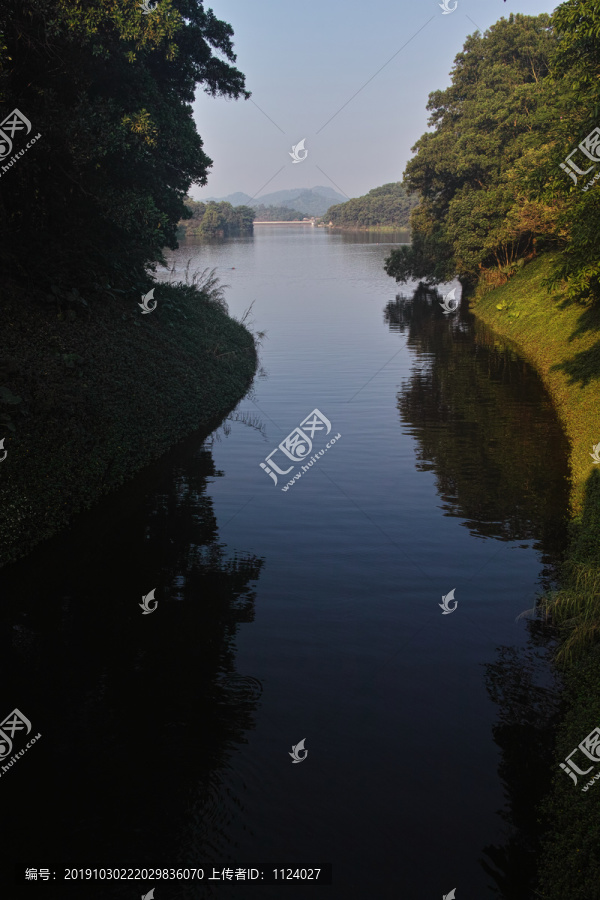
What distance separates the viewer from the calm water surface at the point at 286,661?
7184mm

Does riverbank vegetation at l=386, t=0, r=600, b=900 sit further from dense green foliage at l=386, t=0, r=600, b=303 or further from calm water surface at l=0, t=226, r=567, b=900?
calm water surface at l=0, t=226, r=567, b=900

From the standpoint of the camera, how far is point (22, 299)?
19.2m

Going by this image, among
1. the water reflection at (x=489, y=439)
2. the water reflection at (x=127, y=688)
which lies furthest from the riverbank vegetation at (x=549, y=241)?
the water reflection at (x=127, y=688)

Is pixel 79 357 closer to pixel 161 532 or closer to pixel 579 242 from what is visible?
pixel 161 532

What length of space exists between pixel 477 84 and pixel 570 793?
58.4 metres

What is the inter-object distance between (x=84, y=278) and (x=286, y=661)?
16388 mm

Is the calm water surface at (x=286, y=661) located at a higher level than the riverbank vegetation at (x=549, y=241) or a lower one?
lower

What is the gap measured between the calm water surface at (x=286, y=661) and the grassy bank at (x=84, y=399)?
0.84m

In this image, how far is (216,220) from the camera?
167375mm

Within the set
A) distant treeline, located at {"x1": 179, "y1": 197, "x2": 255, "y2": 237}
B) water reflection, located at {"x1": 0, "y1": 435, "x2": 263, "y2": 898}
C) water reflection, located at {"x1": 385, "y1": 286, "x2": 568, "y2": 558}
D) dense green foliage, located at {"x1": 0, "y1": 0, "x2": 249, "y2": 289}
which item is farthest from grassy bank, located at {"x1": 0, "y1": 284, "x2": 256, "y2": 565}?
distant treeline, located at {"x1": 179, "y1": 197, "x2": 255, "y2": 237}

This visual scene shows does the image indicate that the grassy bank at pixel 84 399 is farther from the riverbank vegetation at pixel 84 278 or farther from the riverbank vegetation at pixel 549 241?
the riverbank vegetation at pixel 549 241

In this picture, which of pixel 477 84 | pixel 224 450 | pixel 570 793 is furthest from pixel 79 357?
pixel 477 84

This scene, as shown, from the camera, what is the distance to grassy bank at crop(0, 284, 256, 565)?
14484 mm

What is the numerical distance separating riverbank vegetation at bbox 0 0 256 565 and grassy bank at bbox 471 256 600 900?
10.9 m
